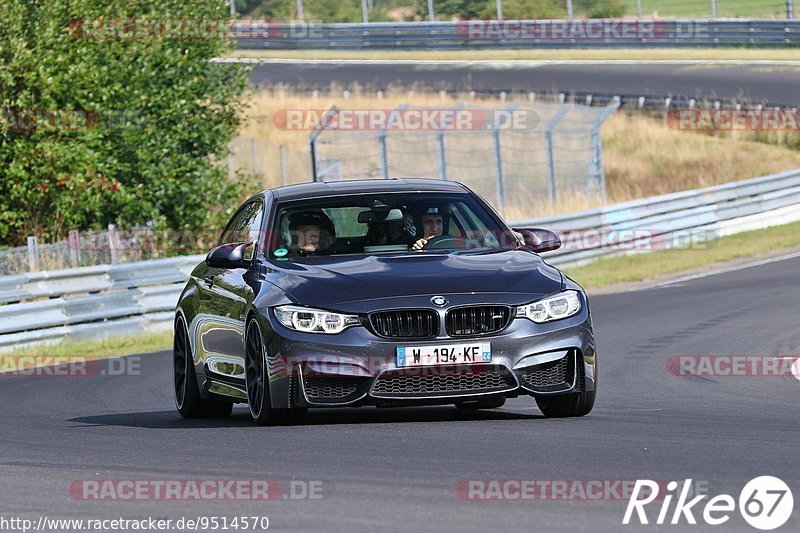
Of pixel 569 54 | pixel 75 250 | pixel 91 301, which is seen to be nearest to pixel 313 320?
pixel 91 301

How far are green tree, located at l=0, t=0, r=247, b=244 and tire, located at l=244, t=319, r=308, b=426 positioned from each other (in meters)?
15.6

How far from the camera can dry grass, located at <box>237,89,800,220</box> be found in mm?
37812

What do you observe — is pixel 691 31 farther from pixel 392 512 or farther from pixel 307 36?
pixel 392 512

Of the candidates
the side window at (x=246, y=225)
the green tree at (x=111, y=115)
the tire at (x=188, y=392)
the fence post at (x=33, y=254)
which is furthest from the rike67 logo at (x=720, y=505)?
the green tree at (x=111, y=115)

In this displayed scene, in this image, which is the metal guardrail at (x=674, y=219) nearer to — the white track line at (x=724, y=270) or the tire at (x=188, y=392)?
the white track line at (x=724, y=270)

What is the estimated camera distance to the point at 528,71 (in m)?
50.7

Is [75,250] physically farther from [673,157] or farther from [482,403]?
[673,157]

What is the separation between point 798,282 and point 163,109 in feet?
35.8

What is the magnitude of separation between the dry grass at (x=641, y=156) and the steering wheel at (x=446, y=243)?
75.6 feet

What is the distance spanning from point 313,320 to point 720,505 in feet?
11.3

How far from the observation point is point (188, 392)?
11.4 metres

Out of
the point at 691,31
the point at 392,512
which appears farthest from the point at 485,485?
the point at 691,31

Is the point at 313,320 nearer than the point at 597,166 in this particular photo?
Yes

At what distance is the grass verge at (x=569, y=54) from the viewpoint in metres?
50.3
